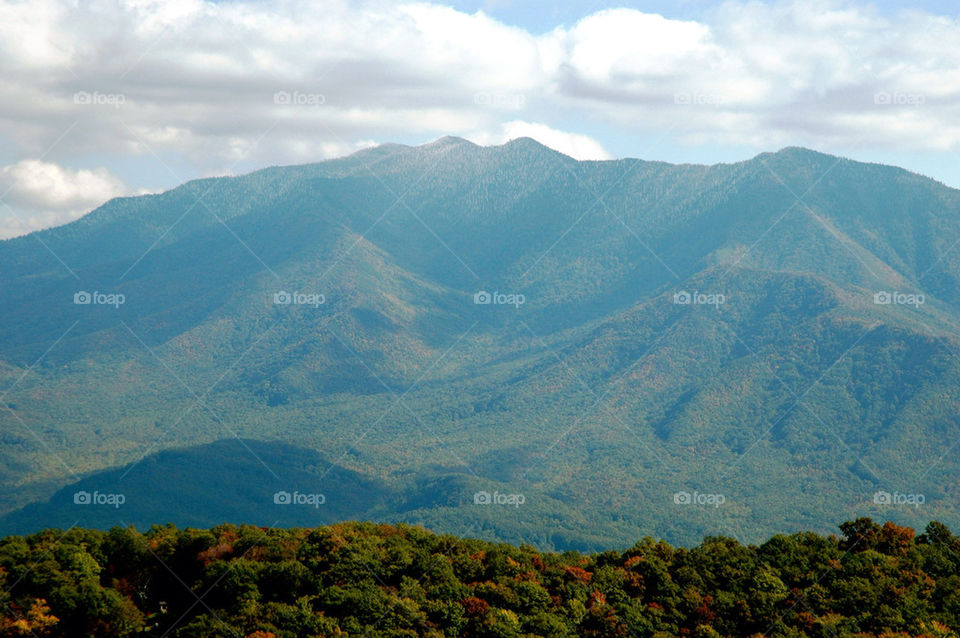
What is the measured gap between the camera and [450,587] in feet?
202

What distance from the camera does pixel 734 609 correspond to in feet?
204

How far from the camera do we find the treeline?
58.2 m

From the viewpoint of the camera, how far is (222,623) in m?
55.5

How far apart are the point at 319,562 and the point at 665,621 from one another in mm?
21796

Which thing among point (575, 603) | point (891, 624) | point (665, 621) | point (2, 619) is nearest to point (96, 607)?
point (2, 619)

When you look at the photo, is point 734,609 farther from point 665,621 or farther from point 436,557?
point 436,557

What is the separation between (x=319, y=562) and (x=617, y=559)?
68.0ft

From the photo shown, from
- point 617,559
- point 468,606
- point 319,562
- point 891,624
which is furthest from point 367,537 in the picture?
point 891,624

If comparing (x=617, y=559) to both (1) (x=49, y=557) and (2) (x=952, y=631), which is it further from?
(1) (x=49, y=557)

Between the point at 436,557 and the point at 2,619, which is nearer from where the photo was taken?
the point at 2,619

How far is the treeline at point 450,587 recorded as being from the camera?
58.2 meters

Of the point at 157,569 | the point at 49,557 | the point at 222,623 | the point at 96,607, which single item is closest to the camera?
the point at 222,623

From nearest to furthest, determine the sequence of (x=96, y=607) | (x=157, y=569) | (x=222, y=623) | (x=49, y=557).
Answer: (x=222, y=623) < (x=96, y=607) < (x=49, y=557) < (x=157, y=569)

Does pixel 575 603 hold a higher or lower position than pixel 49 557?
lower
